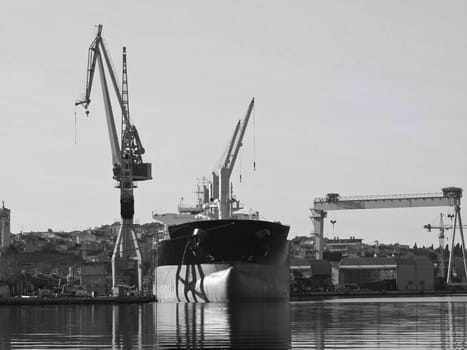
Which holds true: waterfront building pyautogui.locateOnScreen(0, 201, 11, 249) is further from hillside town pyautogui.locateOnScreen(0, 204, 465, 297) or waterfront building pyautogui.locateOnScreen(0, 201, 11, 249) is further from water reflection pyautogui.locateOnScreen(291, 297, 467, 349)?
water reflection pyautogui.locateOnScreen(291, 297, 467, 349)

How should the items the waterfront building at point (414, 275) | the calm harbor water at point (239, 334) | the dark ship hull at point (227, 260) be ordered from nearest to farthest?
the calm harbor water at point (239, 334)
the dark ship hull at point (227, 260)
the waterfront building at point (414, 275)

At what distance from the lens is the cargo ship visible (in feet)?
232

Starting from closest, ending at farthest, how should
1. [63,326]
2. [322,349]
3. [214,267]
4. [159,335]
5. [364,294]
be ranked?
[322,349] → [159,335] → [63,326] → [214,267] → [364,294]

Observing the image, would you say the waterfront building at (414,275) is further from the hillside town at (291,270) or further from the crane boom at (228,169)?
the crane boom at (228,169)

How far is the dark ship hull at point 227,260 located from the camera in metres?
70.5

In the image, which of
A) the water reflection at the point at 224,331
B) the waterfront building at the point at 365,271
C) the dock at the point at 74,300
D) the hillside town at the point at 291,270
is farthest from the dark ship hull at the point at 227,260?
the waterfront building at the point at 365,271

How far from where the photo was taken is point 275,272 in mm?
75750

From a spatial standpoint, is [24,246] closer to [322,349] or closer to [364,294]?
[364,294]

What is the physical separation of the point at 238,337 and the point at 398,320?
14.6m

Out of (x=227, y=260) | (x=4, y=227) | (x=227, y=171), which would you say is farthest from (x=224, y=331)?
(x=4, y=227)

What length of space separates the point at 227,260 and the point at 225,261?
15 centimetres

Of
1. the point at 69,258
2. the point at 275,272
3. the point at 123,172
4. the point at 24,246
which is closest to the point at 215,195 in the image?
the point at 123,172

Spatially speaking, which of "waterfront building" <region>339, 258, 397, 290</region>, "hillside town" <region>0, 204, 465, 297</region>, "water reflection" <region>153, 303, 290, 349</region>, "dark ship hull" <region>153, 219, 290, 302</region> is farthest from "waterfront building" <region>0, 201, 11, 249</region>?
"water reflection" <region>153, 303, 290, 349</region>

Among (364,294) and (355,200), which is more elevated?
(355,200)
